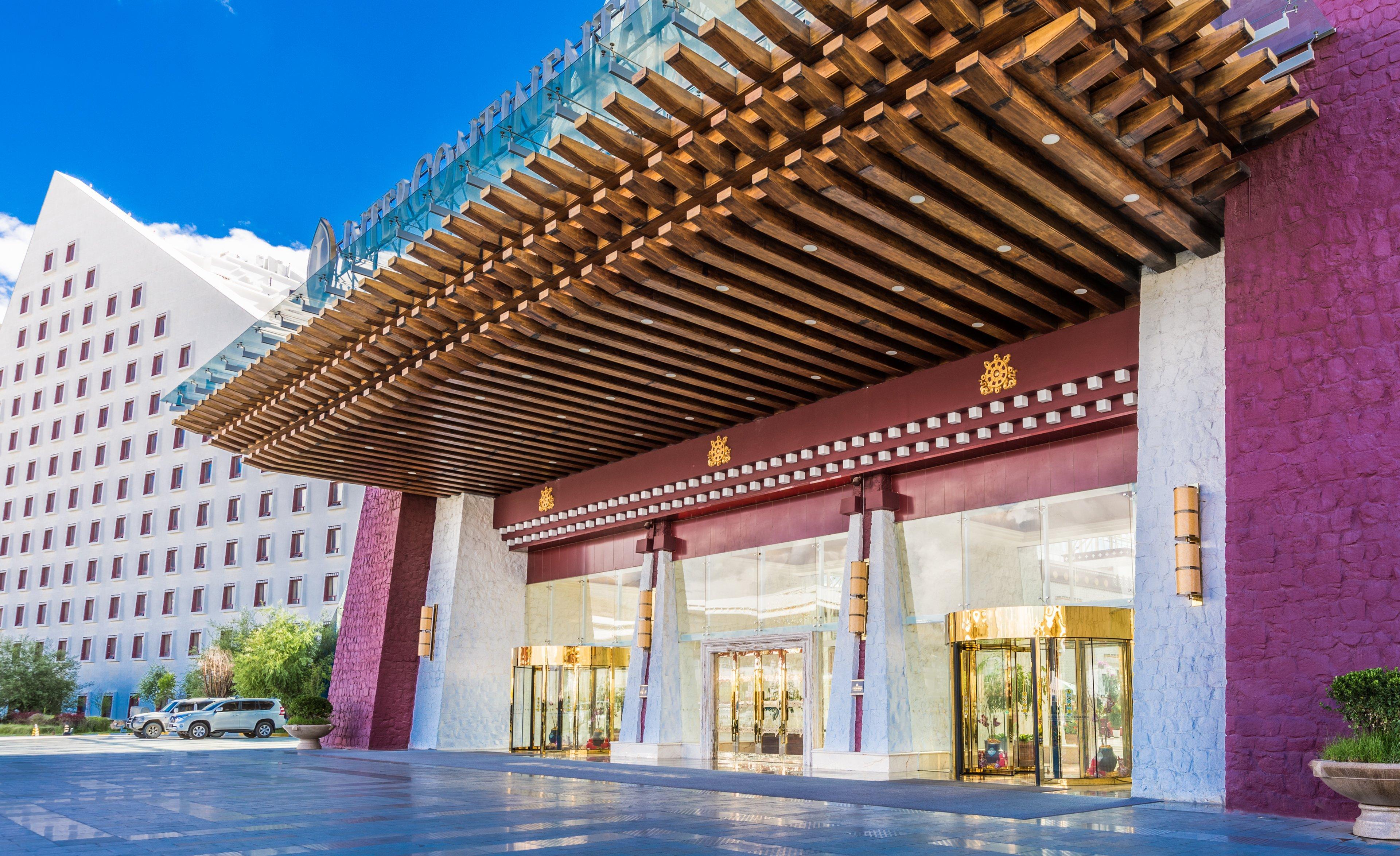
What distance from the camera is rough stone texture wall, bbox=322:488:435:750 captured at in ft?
81.4

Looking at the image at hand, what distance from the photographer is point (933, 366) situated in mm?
16062

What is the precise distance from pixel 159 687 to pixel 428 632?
91.1 feet

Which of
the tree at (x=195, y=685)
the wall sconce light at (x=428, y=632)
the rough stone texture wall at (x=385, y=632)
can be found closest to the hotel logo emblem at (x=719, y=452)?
the wall sconce light at (x=428, y=632)

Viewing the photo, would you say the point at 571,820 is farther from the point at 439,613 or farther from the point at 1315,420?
the point at 439,613

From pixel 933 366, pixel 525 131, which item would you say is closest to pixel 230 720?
pixel 933 366

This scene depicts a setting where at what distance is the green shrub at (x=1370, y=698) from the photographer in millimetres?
9312

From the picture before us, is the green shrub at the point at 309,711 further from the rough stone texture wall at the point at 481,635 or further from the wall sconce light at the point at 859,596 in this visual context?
the wall sconce light at the point at 859,596

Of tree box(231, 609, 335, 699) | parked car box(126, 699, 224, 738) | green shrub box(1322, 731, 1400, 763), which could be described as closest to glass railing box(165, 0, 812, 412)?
green shrub box(1322, 731, 1400, 763)

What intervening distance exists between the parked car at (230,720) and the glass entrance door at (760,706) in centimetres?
1904

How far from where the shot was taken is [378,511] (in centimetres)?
2655

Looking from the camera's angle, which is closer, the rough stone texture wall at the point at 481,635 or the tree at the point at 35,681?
the rough stone texture wall at the point at 481,635

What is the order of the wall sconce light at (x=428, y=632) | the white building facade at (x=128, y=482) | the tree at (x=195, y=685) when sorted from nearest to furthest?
1. the wall sconce light at (x=428, y=632)
2. the tree at (x=195, y=685)
3. the white building facade at (x=128, y=482)

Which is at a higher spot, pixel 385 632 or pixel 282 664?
pixel 385 632

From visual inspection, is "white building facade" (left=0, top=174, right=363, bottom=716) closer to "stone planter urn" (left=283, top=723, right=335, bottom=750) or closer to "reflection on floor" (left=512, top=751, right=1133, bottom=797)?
"stone planter urn" (left=283, top=723, right=335, bottom=750)
